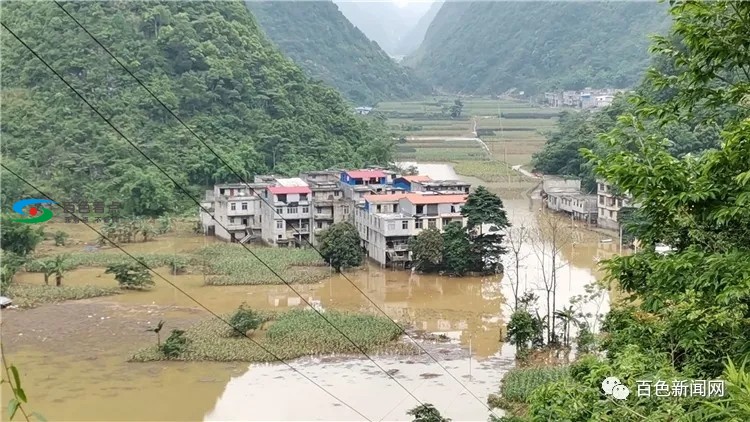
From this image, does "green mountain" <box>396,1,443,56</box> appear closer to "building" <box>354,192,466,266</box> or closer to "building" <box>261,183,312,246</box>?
"building" <box>261,183,312,246</box>

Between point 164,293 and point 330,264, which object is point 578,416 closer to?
point 164,293

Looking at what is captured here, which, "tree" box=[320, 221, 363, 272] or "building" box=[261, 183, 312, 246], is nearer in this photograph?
"tree" box=[320, 221, 363, 272]

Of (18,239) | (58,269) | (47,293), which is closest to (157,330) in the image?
(47,293)

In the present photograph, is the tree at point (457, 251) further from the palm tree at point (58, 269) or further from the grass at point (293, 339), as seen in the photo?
the palm tree at point (58, 269)

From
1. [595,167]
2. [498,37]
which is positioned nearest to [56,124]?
[595,167]

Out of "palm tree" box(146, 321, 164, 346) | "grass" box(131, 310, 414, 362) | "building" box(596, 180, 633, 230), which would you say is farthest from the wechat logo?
"building" box(596, 180, 633, 230)

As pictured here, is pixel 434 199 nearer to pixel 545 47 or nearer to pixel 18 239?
pixel 18 239
